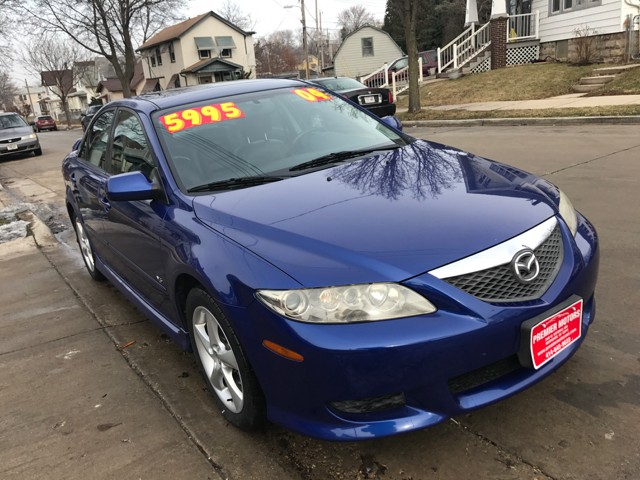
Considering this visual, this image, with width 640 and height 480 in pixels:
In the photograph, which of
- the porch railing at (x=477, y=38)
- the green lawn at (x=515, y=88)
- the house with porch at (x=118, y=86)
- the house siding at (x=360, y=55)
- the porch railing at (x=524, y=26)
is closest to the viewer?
the green lawn at (x=515, y=88)

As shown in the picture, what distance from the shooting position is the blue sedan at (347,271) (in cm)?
196

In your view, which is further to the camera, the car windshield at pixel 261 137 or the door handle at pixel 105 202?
the door handle at pixel 105 202

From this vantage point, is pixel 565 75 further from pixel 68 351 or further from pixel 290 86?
pixel 68 351

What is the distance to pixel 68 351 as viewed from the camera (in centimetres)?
364

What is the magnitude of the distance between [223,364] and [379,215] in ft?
3.35

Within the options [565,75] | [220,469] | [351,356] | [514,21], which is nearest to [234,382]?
[220,469]

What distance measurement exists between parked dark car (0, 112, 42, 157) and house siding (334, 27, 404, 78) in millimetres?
29275

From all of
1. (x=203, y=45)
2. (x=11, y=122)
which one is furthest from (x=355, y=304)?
(x=203, y=45)

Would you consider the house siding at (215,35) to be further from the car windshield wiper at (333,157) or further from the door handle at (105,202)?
the car windshield wiper at (333,157)

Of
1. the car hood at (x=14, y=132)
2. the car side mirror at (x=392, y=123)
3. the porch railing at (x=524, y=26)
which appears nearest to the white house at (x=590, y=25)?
the porch railing at (x=524, y=26)

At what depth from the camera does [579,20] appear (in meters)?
17.0

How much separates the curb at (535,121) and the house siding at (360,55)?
31.4m

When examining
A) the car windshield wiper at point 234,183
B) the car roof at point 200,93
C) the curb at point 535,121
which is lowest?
the curb at point 535,121

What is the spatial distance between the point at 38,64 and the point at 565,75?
195 ft
